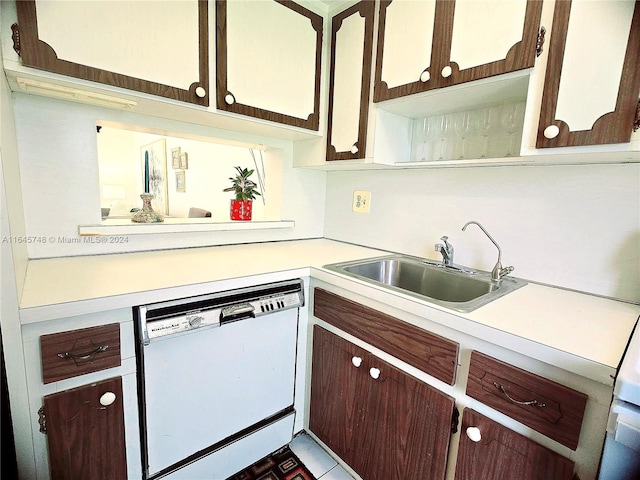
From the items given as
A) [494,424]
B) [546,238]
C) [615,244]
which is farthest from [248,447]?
[615,244]

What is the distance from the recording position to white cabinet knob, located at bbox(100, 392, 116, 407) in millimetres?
866

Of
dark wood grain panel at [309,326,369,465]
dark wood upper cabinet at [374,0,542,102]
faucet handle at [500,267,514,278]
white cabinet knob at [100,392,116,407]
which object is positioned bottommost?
dark wood grain panel at [309,326,369,465]

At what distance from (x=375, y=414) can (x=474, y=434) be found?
14.6 inches

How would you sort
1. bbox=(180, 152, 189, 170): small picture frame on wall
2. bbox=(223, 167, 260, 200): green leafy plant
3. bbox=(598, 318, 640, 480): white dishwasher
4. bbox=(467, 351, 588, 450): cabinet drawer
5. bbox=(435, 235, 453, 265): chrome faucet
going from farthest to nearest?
bbox=(180, 152, 189, 170): small picture frame on wall, bbox=(223, 167, 260, 200): green leafy plant, bbox=(435, 235, 453, 265): chrome faucet, bbox=(467, 351, 588, 450): cabinet drawer, bbox=(598, 318, 640, 480): white dishwasher

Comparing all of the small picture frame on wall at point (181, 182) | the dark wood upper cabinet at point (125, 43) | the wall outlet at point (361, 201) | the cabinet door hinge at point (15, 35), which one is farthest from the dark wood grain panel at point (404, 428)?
the small picture frame on wall at point (181, 182)

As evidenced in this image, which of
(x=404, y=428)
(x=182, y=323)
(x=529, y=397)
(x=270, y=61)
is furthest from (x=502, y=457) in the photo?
(x=270, y=61)

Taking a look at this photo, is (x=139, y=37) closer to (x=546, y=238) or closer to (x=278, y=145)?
(x=278, y=145)

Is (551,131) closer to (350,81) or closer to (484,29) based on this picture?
(484,29)

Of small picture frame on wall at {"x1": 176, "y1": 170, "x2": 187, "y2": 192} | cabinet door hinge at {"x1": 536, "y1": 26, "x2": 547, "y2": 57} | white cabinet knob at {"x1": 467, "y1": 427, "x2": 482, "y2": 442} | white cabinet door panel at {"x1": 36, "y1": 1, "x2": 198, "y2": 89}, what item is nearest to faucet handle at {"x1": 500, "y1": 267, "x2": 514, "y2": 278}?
white cabinet knob at {"x1": 467, "y1": 427, "x2": 482, "y2": 442}

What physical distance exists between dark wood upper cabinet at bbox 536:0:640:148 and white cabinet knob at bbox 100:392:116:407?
4.85 ft

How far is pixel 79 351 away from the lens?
820 millimetres

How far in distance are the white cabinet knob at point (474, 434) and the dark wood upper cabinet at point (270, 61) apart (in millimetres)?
1406

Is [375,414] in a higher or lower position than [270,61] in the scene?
lower

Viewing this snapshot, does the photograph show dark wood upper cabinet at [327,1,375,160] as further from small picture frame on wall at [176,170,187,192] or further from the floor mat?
A: small picture frame on wall at [176,170,187,192]
